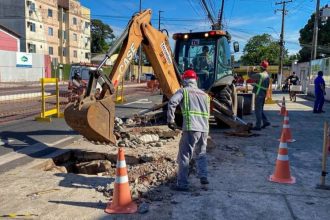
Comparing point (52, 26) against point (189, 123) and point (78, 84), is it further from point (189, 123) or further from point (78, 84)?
point (189, 123)

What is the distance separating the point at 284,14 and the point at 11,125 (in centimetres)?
5124

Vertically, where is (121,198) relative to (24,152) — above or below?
above

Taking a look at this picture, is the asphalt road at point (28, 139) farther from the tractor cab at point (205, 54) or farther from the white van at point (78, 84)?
the tractor cab at point (205, 54)

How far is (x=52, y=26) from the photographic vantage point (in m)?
67.5

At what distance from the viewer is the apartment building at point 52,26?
5991cm

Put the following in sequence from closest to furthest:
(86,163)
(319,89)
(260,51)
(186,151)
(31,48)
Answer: (186,151)
(86,163)
(319,89)
(31,48)
(260,51)

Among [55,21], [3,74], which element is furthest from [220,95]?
[55,21]

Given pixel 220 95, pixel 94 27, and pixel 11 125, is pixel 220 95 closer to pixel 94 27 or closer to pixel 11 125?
pixel 11 125

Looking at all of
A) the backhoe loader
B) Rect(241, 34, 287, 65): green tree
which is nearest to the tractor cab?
the backhoe loader

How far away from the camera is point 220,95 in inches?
466

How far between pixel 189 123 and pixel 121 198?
62.4 inches

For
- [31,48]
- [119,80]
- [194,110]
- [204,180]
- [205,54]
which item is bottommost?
[204,180]

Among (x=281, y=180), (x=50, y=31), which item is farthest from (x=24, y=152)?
(x=50, y=31)

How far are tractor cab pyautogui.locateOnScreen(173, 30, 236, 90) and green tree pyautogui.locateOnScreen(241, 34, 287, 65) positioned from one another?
291ft
